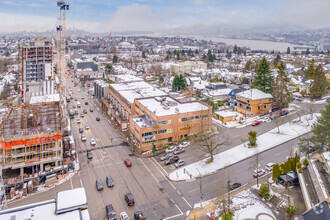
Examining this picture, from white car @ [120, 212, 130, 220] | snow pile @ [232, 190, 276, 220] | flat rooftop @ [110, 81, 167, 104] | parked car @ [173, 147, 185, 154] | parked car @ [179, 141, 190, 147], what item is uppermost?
flat rooftop @ [110, 81, 167, 104]

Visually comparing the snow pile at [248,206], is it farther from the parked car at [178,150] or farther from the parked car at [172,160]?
the parked car at [178,150]

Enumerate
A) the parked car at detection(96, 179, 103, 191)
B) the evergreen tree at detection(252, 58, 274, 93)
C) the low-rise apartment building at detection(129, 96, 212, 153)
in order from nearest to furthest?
the parked car at detection(96, 179, 103, 191) → the low-rise apartment building at detection(129, 96, 212, 153) → the evergreen tree at detection(252, 58, 274, 93)

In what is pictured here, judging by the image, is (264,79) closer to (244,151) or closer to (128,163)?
(244,151)

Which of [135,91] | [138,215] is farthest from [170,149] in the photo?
[135,91]

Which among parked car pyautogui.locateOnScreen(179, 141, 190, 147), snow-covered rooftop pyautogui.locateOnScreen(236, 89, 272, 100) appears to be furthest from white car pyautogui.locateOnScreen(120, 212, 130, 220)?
snow-covered rooftop pyautogui.locateOnScreen(236, 89, 272, 100)

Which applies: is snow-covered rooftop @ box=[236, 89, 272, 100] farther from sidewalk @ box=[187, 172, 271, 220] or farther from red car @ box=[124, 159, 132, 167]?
red car @ box=[124, 159, 132, 167]

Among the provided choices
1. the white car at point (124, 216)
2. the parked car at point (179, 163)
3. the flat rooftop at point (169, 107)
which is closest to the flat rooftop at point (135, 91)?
the flat rooftop at point (169, 107)
